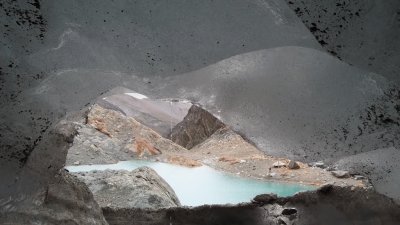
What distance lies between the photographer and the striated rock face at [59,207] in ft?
6.88

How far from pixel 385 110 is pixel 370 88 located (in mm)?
106

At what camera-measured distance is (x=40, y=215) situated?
2.20 metres

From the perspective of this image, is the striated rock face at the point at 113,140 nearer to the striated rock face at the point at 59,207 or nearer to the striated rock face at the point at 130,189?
the striated rock face at the point at 130,189

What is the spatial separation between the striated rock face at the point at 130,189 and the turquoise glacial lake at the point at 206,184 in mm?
12892

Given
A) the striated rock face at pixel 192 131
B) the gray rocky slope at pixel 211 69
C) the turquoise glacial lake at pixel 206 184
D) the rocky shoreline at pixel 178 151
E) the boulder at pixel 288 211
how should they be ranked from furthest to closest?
the striated rock face at pixel 192 131 < the turquoise glacial lake at pixel 206 184 < the rocky shoreline at pixel 178 151 < the boulder at pixel 288 211 < the gray rocky slope at pixel 211 69

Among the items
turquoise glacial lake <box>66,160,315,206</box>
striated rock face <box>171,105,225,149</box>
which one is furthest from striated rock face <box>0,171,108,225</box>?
striated rock face <box>171,105,225,149</box>

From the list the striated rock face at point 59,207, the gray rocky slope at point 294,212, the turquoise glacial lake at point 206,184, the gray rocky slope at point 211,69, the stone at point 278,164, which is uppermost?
the stone at point 278,164

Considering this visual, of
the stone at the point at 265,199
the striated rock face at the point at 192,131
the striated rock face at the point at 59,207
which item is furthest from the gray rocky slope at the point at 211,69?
the striated rock face at the point at 192,131

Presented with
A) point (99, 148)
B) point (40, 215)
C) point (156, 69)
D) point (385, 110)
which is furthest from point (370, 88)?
point (99, 148)

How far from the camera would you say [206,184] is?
21.2 metres

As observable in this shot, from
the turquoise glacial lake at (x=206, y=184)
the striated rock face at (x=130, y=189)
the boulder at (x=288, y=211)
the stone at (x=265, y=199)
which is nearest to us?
the boulder at (x=288, y=211)

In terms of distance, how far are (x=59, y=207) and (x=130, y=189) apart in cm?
365

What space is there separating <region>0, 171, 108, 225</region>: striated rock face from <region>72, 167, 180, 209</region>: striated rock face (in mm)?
2265

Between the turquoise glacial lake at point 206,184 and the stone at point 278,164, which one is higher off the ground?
the stone at point 278,164
